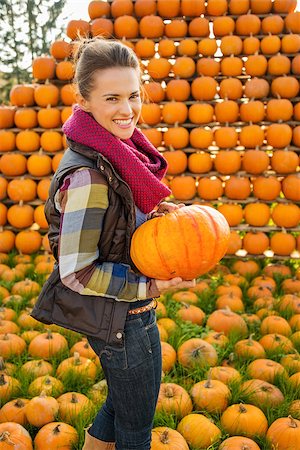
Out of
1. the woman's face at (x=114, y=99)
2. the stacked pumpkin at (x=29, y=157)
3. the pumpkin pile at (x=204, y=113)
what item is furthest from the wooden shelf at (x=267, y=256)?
the woman's face at (x=114, y=99)

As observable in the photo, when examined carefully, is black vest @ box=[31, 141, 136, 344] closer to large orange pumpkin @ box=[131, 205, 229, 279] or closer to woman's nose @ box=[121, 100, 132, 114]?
large orange pumpkin @ box=[131, 205, 229, 279]

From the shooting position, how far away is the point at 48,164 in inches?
190

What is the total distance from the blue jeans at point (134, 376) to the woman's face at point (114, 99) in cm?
62

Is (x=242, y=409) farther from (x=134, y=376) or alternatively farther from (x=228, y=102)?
(x=228, y=102)

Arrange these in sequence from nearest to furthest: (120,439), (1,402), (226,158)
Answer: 1. (120,439)
2. (1,402)
3. (226,158)

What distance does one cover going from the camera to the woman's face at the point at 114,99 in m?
1.55

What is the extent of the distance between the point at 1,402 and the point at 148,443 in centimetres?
102

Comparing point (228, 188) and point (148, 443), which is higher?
point (228, 188)

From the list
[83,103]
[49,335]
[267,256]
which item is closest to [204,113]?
[267,256]

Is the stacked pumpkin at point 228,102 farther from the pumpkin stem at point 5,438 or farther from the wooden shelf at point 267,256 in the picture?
the pumpkin stem at point 5,438

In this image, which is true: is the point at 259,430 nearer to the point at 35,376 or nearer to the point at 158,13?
the point at 35,376

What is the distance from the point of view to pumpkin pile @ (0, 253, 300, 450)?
7.15ft

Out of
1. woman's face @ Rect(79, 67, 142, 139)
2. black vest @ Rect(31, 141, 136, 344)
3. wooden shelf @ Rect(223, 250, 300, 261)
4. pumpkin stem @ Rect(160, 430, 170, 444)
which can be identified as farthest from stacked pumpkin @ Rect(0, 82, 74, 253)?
woman's face @ Rect(79, 67, 142, 139)

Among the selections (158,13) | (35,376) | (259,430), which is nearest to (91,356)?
(35,376)
